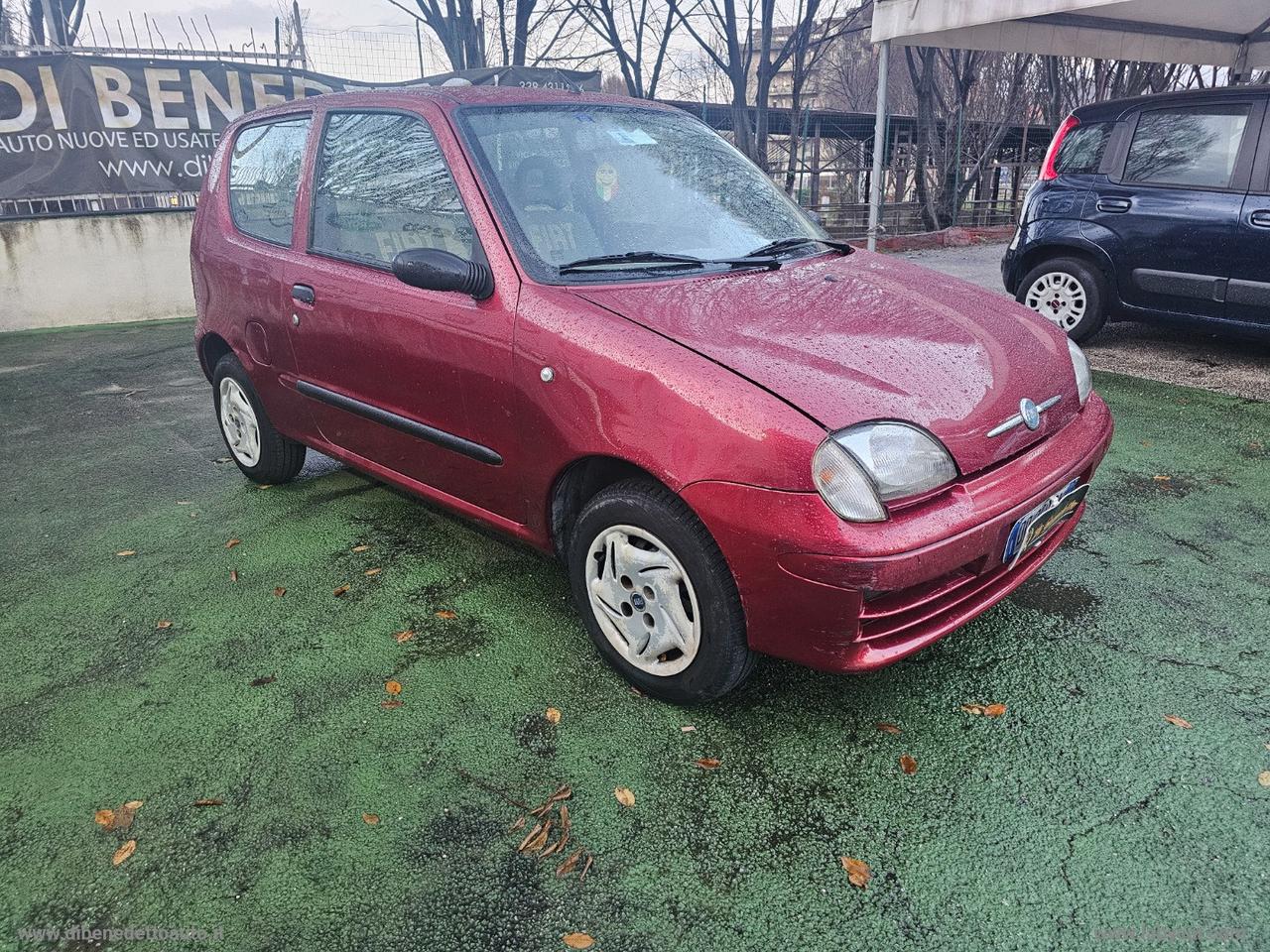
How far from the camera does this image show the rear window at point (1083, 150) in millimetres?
6188

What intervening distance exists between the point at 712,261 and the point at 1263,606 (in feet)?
7.26

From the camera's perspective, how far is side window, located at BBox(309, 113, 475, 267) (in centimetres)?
284

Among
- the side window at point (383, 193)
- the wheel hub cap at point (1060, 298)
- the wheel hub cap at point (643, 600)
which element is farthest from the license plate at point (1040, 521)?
the wheel hub cap at point (1060, 298)

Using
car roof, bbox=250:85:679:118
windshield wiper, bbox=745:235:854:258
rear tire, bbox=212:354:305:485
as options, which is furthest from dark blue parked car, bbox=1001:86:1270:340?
rear tire, bbox=212:354:305:485

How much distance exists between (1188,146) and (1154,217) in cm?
53

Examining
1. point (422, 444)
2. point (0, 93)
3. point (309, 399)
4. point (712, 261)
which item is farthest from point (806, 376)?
point (0, 93)

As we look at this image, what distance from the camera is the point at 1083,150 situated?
630 cm

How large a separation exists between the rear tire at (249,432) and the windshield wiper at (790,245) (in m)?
2.26

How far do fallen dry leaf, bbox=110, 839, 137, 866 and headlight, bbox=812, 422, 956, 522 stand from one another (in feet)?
5.96

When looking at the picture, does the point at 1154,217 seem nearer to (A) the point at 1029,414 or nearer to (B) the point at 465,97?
(A) the point at 1029,414

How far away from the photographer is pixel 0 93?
8.27 metres

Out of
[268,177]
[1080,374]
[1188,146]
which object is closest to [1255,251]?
[1188,146]

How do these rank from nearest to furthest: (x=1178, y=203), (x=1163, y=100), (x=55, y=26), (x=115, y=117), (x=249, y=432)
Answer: (x=249, y=432), (x=1178, y=203), (x=1163, y=100), (x=115, y=117), (x=55, y=26)

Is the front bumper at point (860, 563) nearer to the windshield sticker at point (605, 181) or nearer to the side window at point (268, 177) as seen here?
the windshield sticker at point (605, 181)
